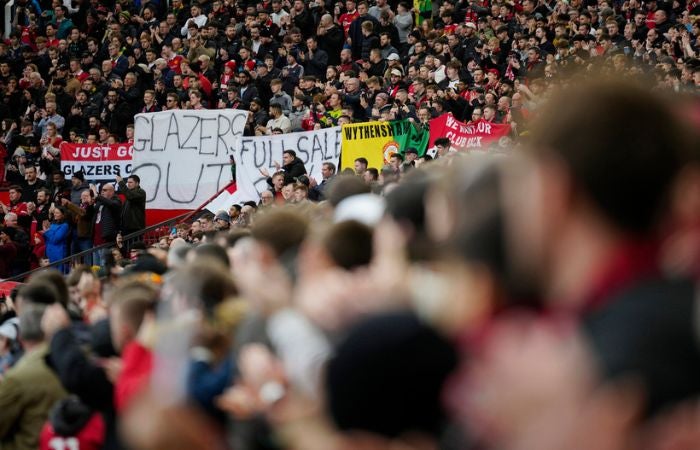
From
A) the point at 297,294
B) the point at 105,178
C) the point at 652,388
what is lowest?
the point at 105,178

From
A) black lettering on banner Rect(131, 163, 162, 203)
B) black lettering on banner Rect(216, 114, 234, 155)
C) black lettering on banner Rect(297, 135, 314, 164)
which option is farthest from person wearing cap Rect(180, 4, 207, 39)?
black lettering on banner Rect(297, 135, 314, 164)

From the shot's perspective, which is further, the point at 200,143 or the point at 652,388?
the point at 200,143

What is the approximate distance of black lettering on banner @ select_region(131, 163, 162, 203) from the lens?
18.6 metres

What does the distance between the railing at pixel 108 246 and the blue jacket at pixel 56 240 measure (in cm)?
19

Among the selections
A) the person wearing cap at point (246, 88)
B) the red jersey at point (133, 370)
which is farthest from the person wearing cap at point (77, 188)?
the red jersey at point (133, 370)

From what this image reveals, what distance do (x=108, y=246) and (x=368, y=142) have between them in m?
4.59

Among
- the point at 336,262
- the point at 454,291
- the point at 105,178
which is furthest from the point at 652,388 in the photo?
the point at 105,178

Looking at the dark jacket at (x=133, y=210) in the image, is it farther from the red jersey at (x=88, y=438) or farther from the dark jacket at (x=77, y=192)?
the red jersey at (x=88, y=438)

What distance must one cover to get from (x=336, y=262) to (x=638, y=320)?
5.51ft

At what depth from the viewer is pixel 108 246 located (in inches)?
668

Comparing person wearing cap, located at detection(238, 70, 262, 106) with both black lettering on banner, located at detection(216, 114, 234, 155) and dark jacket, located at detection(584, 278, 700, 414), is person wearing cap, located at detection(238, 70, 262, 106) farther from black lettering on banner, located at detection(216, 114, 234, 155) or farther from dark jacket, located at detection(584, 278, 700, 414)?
dark jacket, located at detection(584, 278, 700, 414)

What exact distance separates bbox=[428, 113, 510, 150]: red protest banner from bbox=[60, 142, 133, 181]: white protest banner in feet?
22.3

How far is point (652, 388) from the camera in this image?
1.31m

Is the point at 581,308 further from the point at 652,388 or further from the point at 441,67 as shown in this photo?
the point at 441,67
